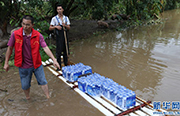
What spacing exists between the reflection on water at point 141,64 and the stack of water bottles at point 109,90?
0.82 m

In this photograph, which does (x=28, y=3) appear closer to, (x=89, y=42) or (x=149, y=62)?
(x=89, y=42)

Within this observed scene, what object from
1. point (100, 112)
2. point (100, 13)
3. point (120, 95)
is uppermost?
point (100, 13)

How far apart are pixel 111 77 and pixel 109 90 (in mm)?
1608

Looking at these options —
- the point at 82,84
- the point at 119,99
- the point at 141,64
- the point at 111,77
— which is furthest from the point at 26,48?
the point at 141,64

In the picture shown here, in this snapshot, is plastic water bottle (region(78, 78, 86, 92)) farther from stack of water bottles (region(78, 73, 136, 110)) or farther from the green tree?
the green tree

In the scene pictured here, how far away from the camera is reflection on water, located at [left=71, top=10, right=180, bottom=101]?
442 cm

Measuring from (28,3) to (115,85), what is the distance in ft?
16.8

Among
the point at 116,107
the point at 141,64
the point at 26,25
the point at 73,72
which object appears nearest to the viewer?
the point at 26,25

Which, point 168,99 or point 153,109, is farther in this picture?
point 168,99

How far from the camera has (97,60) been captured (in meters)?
6.73

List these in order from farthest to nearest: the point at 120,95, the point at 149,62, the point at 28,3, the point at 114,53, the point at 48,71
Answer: the point at 114,53 < the point at 28,3 < the point at 149,62 < the point at 48,71 < the point at 120,95

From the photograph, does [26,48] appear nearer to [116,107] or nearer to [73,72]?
[73,72]

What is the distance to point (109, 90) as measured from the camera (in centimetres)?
358

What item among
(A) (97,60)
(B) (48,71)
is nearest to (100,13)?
(A) (97,60)
